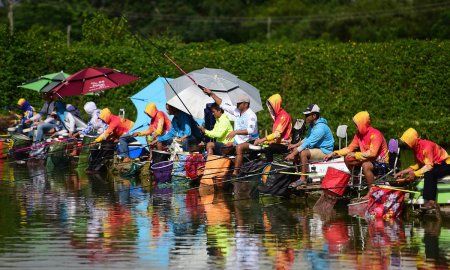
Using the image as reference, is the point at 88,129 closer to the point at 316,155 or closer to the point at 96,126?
the point at 96,126

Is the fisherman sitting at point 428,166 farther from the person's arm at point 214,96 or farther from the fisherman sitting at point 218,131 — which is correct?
the person's arm at point 214,96

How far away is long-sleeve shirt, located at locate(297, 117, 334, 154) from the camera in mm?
20719

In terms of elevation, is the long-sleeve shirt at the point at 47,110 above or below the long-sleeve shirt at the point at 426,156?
above

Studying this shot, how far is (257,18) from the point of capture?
252ft

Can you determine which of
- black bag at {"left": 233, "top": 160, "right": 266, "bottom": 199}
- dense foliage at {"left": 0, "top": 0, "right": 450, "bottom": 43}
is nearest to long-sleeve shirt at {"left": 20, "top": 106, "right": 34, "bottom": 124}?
black bag at {"left": 233, "top": 160, "right": 266, "bottom": 199}

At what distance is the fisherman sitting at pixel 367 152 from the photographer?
1906 centimetres

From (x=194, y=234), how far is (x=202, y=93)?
9.83 meters

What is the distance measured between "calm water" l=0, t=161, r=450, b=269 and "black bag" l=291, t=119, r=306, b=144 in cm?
162

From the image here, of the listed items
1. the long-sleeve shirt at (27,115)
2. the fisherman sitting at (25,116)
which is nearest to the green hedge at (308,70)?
the fisherman sitting at (25,116)

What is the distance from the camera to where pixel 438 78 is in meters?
36.8

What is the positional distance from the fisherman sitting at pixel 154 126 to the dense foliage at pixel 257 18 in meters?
38.1

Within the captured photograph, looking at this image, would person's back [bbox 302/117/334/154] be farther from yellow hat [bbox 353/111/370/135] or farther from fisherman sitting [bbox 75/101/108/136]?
fisherman sitting [bbox 75/101/108/136]

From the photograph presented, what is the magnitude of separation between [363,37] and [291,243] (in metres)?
52.8

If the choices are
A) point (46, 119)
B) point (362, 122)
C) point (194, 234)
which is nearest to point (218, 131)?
point (362, 122)
